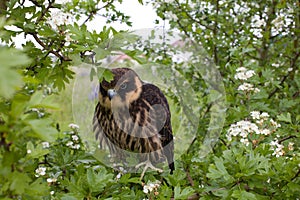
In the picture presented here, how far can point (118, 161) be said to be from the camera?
54.8 inches

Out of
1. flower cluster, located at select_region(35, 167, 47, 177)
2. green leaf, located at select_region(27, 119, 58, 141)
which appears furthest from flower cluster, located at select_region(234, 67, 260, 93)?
green leaf, located at select_region(27, 119, 58, 141)

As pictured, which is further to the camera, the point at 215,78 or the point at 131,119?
the point at 215,78

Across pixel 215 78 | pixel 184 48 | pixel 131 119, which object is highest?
pixel 184 48

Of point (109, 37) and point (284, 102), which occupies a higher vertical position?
point (109, 37)

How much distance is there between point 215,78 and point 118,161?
66 cm

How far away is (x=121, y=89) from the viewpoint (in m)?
1.35

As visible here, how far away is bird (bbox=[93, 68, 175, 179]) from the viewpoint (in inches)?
53.9

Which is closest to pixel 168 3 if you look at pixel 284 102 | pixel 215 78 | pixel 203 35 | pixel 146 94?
pixel 203 35

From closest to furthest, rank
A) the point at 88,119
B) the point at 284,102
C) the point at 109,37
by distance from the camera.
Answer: the point at 109,37 < the point at 88,119 < the point at 284,102

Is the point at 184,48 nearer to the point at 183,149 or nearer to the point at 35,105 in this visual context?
the point at 183,149

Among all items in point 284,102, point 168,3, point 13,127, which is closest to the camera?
point 13,127

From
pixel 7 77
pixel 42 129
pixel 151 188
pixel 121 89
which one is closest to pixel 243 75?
pixel 121 89

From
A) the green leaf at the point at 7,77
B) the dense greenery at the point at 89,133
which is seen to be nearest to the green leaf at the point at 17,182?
the dense greenery at the point at 89,133

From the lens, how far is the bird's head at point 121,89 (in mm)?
1310
